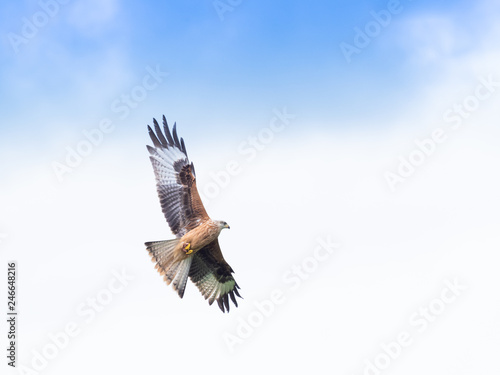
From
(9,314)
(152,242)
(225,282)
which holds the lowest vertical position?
(225,282)

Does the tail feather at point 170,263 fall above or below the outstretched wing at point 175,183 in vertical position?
below

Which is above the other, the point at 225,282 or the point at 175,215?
the point at 175,215

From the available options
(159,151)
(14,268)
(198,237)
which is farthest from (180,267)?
(14,268)

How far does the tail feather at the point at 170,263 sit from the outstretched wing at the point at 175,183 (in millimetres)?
394

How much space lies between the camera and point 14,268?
17.1 m

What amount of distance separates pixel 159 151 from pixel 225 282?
11.0 feet

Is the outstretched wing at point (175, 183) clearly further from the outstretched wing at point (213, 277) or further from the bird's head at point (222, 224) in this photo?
the outstretched wing at point (213, 277)

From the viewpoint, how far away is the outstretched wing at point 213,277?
56.4 feet

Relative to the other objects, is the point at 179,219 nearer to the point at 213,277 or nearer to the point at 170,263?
the point at 170,263

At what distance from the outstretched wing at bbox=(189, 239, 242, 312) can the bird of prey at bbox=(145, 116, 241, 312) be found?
22 millimetres

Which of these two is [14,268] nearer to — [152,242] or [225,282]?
[152,242]

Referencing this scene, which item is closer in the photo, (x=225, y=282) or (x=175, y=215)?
(x=175, y=215)

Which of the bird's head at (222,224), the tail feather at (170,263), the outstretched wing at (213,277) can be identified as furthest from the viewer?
the outstretched wing at (213,277)

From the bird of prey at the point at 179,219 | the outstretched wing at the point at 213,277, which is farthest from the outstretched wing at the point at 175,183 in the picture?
the outstretched wing at the point at 213,277
